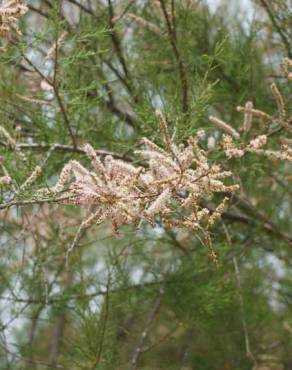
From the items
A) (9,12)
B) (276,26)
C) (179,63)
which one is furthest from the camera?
(276,26)

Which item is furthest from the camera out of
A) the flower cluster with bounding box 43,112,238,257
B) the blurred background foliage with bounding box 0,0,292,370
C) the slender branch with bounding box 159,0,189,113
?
the blurred background foliage with bounding box 0,0,292,370

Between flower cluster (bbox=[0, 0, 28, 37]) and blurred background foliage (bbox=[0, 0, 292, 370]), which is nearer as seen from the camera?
flower cluster (bbox=[0, 0, 28, 37])

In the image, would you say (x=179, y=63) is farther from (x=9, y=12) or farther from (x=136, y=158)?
(x=9, y=12)

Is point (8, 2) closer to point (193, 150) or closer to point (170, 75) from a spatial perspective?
point (193, 150)

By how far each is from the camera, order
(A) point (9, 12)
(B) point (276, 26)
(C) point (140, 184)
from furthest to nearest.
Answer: (B) point (276, 26)
(A) point (9, 12)
(C) point (140, 184)

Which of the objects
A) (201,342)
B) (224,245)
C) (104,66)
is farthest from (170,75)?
(201,342)

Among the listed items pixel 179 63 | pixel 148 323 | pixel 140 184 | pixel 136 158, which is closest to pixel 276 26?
pixel 179 63

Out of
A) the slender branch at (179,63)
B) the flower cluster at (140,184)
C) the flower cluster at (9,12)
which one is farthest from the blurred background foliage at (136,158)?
the flower cluster at (140,184)

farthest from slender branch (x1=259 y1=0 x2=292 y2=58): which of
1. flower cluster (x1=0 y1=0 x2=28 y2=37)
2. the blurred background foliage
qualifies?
flower cluster (x1=0 y1=0 x2=28 y2=37)

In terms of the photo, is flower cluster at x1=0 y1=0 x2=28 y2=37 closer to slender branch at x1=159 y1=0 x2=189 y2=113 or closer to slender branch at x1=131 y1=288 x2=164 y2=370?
slender branch at x1=159 y1=0 x2=189 y2=113

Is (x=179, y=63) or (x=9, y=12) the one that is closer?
(x=9, y=12)

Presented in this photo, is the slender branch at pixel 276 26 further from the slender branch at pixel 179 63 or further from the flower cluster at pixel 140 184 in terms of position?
the flower cluster at pixel 140 184

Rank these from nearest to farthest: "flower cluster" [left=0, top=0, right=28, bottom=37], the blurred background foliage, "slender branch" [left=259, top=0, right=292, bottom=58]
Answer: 1. "flower cluster" [left=0, top=0, right=28, bottom=37]
2. the blurred background foliage
3. "slender branch" [left=259, top=0, right=292, bottom=58]
